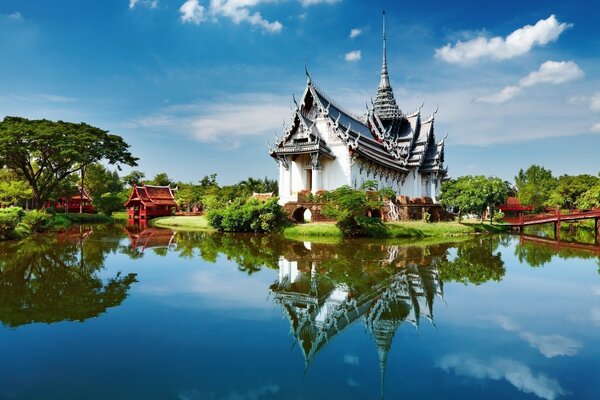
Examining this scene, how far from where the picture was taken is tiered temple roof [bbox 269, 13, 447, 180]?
25.5 meters

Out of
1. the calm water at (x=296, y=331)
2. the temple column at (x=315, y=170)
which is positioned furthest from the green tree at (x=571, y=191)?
the calm water at (x=296, y=331)

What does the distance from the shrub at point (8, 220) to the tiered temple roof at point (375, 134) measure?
47.2 ft

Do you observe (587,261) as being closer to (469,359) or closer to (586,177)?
(469,359)

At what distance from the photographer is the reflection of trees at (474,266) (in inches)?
413

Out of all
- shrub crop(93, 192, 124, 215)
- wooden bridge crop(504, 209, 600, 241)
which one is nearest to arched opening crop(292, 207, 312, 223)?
wooden bridge crop(504, 209, 600, 241)

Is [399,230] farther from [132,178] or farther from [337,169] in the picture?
[132,178]

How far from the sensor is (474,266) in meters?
12.3

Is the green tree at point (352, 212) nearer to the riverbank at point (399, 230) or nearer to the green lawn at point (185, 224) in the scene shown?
the riverbank at point (399, 230)

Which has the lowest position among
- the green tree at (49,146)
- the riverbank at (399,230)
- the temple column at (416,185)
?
the riverbank at (399,230)

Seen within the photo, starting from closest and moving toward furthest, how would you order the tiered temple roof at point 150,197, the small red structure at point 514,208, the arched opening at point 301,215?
the arched opening at point 301,215
the tiered temple roof at point 150,197
the small red structure at point 514,208

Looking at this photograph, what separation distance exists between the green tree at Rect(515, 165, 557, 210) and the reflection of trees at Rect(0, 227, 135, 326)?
4636 cm

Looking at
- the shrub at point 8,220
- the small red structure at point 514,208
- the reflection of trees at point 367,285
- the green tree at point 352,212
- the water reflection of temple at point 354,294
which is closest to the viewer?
the water reflection of temple at point 354,294

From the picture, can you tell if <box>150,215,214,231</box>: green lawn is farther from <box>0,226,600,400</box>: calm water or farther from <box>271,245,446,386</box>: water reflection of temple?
<box>271,245,446,386</box>: water reflection of temple

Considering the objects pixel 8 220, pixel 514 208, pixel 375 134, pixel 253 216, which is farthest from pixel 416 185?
pixel 8 220
